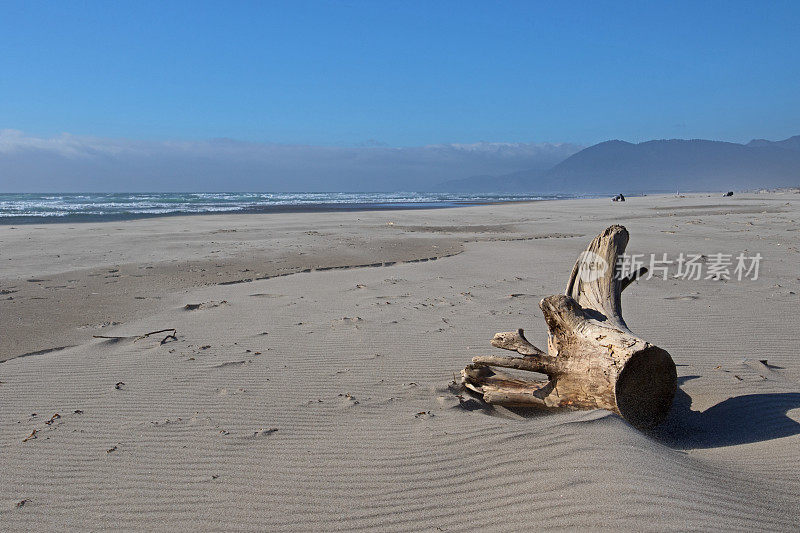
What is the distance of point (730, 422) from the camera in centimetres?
397

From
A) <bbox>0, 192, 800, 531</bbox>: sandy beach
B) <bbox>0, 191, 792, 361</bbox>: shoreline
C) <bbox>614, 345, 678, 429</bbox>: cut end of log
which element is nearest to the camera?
<bbox>0, 192, 800, 531</bbox>: sandy beach

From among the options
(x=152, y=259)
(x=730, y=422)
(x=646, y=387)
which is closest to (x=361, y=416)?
(x=646, y=387)

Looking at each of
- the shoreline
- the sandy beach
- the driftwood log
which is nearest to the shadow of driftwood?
the sandy beach

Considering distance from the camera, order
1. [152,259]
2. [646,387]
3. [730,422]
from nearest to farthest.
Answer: [646,387], [730,422], [152,259]

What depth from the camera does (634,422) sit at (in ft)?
12.4

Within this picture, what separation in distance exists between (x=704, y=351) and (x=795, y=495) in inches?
117

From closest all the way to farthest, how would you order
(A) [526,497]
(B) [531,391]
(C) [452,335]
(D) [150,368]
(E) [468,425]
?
(A) [526,497] < (E) [468,425] < (B) [531,391] < (D) [150,368] < (C) [452,335]

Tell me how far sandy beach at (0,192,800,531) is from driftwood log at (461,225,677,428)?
6.4 inches

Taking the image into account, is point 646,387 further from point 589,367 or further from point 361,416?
point 361,416

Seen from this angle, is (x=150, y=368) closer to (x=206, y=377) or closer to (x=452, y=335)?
(x=206, y=377)

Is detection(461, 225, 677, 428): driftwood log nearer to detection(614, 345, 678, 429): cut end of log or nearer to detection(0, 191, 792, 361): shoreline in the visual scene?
detection(614, 345, 678, 429): cut end of log

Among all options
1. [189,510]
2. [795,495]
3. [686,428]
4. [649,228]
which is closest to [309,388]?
[189,510]

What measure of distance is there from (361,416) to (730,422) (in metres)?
2.71

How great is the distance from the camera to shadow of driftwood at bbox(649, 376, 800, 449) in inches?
144
